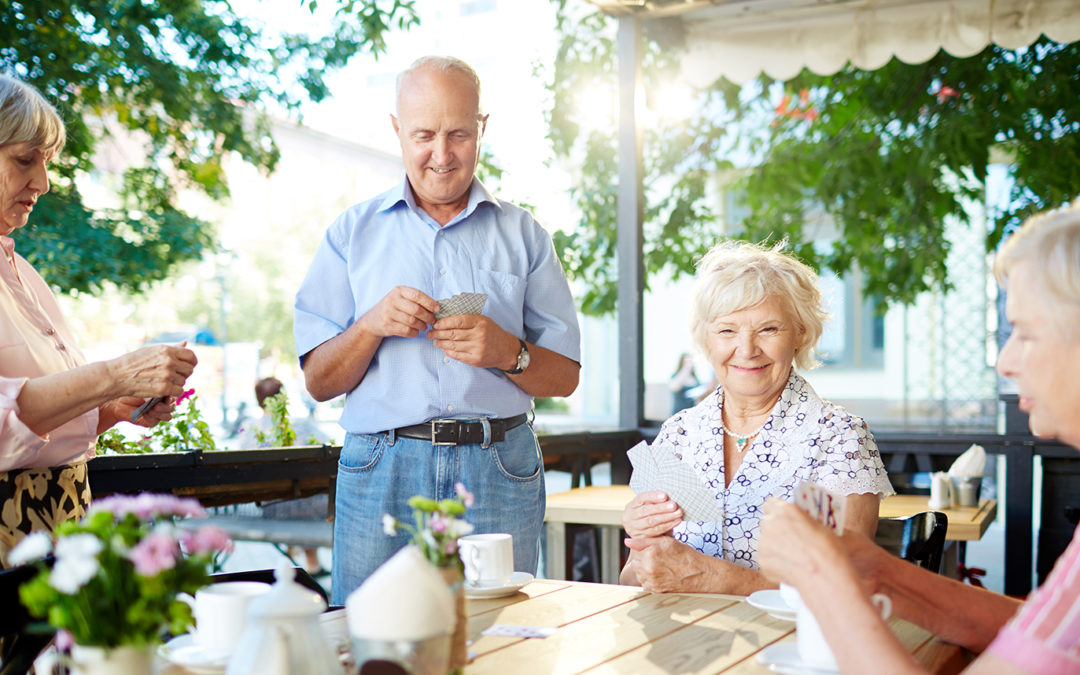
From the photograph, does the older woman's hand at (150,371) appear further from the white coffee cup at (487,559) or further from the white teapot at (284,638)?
the white teapot at (284,638)

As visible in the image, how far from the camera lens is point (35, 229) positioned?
4492 millimetres

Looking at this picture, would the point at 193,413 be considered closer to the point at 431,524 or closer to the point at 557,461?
the point at 557,461

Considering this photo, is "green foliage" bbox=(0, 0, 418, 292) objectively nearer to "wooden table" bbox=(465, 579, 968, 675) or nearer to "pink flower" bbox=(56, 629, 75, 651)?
"wooden table" bbox=(465, 579, 968, 675)

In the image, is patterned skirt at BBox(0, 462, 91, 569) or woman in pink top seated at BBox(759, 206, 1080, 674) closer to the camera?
woman in pink top seated at BBox(759, 206, 1080, 674)

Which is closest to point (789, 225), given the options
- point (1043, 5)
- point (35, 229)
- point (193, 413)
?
point (1043, 5)

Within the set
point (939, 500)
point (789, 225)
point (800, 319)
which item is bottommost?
point (939, 500)

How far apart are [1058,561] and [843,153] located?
206 inches

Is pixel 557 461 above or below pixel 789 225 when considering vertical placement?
below

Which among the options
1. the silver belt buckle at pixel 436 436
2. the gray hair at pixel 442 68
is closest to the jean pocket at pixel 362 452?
the silver belt buckle at pixel 436 436

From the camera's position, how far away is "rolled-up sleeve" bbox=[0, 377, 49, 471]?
5.49 feet

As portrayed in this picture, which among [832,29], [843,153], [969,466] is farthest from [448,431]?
[843,153]

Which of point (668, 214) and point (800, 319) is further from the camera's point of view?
point (668, 214)

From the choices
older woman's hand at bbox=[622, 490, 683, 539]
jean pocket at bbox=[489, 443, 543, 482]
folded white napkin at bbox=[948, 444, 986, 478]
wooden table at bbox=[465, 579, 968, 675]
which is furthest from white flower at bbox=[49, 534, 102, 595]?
folded white napkin at bbox=[948, 444, 986, 478]

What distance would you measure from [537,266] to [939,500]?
75.9 inches
